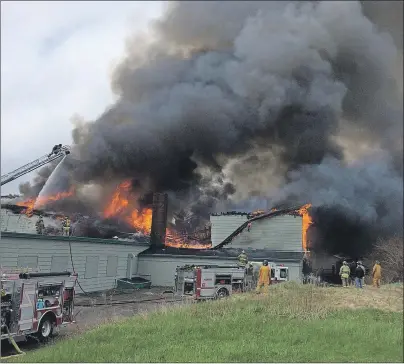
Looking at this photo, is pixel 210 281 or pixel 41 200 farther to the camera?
pixel 41 200

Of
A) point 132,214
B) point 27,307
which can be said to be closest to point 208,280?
point 27,307

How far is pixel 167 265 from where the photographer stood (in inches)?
904

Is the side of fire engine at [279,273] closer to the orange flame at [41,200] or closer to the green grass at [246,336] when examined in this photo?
the green grass at [246,336]

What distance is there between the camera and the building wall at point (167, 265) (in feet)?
73.2

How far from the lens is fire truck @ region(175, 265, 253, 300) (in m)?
17.4

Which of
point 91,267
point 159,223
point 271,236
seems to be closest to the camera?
point 91,267

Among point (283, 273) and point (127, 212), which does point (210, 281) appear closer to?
point (283, 273)

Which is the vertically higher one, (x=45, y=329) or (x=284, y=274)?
(x=284, y=274)

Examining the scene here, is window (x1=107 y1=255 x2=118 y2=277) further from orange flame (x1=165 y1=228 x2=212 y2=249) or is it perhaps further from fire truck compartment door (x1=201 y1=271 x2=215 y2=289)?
orange flame (x1=165 y1=228 x2=212 y2=249)

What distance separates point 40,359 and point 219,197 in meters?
26.5

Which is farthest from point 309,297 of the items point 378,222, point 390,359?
point 378,222

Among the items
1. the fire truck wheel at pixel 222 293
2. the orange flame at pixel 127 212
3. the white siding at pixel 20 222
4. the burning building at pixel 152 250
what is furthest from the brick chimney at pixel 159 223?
the fire truck wheel at pixel 222 293

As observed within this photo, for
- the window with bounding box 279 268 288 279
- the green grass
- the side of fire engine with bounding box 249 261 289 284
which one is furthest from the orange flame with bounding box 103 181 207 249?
the green grass

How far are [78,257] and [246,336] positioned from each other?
33.0 ft
